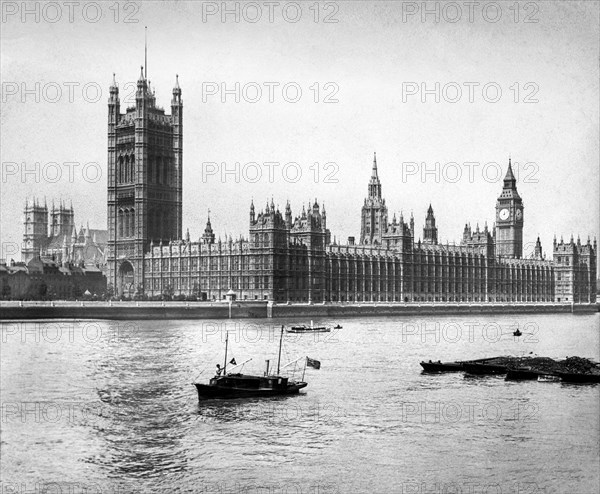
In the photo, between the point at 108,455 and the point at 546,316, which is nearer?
the point at 108,455

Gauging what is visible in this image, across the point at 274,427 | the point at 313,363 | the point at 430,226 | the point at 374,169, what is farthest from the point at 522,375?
the point at 374,169

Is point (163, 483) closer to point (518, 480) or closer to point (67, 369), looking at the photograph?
point (518, 480)

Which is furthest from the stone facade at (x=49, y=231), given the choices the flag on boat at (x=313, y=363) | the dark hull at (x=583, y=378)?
the dark hull at (x=583, y=378)

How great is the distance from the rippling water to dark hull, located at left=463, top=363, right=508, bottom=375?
19.5 inches

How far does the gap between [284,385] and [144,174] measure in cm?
998

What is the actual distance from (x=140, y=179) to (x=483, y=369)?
35.4ft

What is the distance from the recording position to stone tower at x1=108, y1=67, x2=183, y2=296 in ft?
44.8

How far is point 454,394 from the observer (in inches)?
611

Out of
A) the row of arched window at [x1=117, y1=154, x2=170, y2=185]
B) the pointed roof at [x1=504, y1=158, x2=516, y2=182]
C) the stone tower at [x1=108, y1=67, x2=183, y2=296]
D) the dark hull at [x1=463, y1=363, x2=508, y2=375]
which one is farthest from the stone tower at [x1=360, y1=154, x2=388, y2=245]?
the pointed roof at [x1=504, y1=158, x2=516, y2=182]

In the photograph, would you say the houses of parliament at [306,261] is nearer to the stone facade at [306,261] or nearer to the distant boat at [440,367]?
the stone facade at [306,261]

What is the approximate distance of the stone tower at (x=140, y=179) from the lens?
44.8 ft

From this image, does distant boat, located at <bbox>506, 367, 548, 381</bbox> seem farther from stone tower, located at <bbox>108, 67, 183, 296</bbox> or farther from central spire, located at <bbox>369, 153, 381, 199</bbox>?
stone tower, located at <bbox>108, 67, 183, 296</bbox>

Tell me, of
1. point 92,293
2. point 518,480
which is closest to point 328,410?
point 518,480

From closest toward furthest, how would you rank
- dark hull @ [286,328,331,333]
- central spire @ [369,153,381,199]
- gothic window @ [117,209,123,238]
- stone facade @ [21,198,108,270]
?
stone facade @ [21,198,108,270] → central spire @ [369,153,381,199] → dark hull @ [286,328,331,333] → gothic window @ [117,209,123,238]
